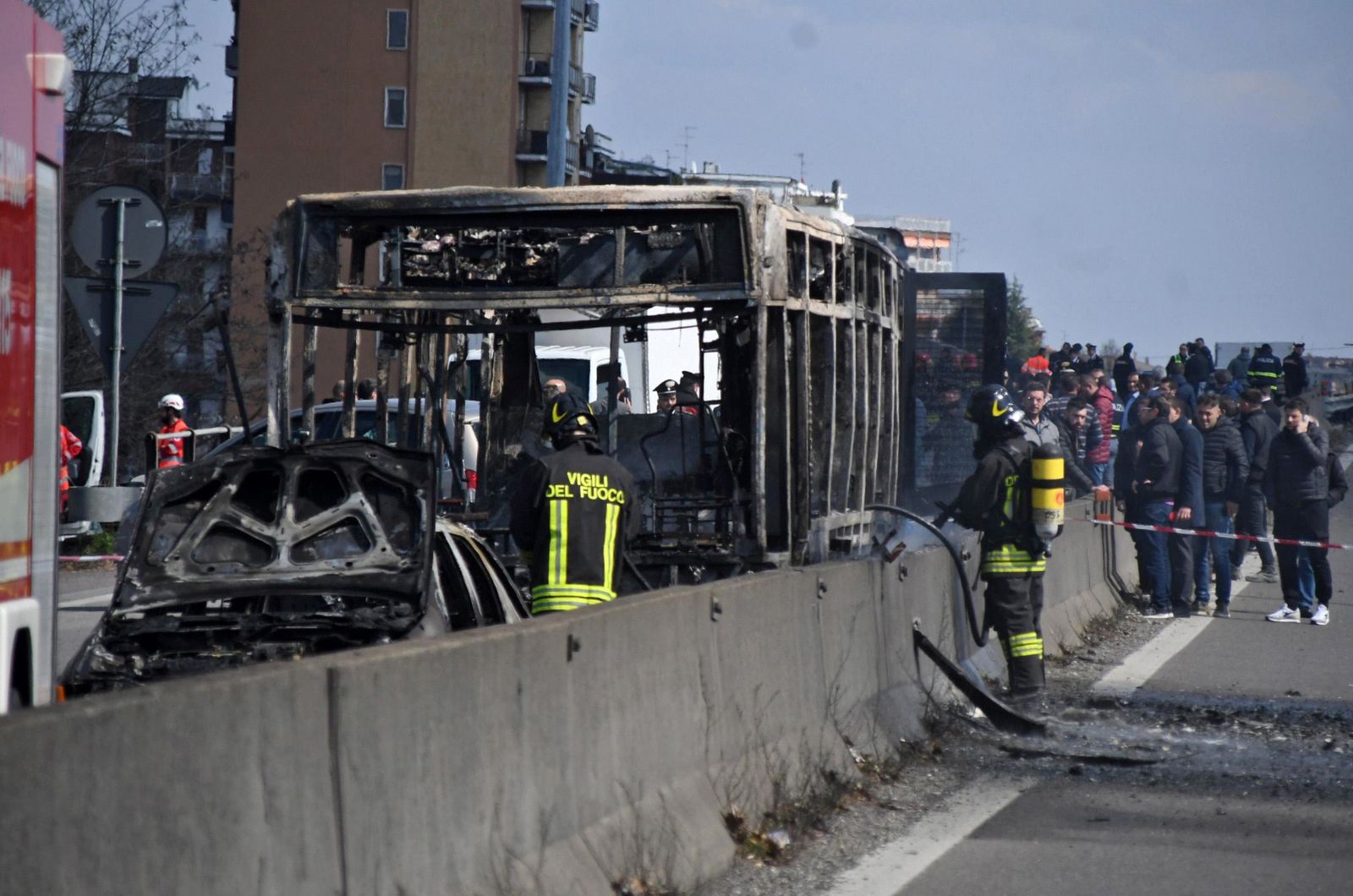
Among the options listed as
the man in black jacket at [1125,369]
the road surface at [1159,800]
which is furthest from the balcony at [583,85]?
the road surface at [1159,800]

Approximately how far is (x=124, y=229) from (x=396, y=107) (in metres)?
60.3

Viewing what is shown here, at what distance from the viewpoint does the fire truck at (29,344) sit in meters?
5.30

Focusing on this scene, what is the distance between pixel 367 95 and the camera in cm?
7244

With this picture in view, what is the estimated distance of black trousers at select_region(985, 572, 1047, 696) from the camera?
11.2 metres

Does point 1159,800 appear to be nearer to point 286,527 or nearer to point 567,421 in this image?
point 567,421

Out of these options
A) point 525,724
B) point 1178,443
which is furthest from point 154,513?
point 1178,443

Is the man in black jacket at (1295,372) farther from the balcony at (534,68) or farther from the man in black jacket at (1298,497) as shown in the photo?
the balcony at (534,68)

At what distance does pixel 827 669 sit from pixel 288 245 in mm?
4622

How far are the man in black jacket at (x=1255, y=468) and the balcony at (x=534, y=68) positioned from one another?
59.5 metres

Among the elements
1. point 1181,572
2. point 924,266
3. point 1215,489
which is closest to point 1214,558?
point 1215,489

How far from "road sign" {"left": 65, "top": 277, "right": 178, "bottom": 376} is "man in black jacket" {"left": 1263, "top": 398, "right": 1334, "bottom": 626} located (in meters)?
10.2

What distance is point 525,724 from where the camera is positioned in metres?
5.41

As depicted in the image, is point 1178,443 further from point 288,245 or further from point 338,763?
point 338,763

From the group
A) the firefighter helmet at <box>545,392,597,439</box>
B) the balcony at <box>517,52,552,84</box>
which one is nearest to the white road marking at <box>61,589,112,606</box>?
the firefighter helmet at <box>545,392,597,439</box>
